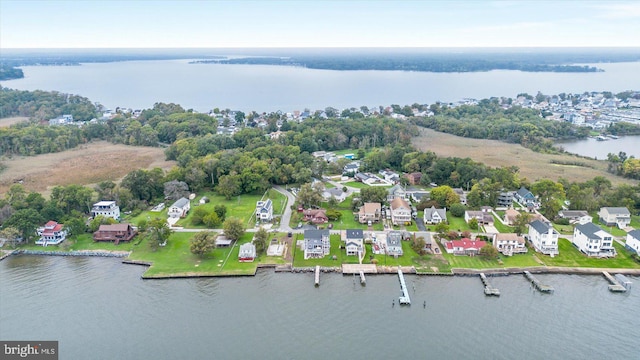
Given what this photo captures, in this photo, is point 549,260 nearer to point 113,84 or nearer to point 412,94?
point 412,94

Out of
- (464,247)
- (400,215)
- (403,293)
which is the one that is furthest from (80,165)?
(464,247)

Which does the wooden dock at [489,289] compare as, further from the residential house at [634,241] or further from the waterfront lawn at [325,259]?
the residential house at [634,241]

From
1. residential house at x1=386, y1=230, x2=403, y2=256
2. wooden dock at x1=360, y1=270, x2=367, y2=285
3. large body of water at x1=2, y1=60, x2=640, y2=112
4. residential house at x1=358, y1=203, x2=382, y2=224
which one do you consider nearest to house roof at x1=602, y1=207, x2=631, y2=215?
residential house at x1=386, y1=230, x2=403, y2=256

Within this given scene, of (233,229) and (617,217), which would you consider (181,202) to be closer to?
(233,229)

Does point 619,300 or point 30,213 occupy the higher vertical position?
point 30,213

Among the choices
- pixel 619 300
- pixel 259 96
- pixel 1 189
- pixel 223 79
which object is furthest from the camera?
pixel 223 79

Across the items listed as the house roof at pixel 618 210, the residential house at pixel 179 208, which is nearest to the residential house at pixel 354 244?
the residential house at pixel 179 208

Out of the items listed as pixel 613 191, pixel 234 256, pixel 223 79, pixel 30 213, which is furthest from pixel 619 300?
pixel 223 79
